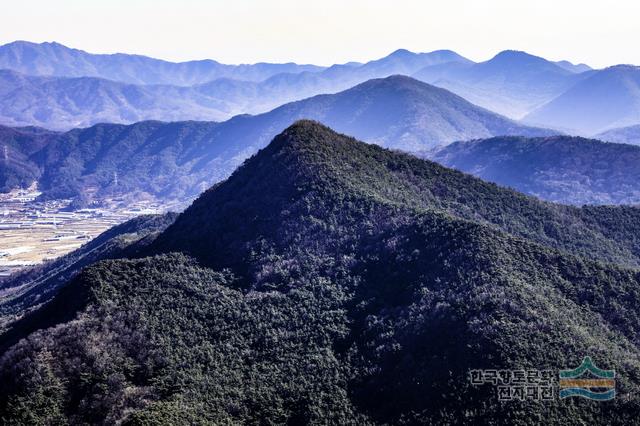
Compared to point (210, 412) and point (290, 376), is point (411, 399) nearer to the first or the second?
point (290, 376)

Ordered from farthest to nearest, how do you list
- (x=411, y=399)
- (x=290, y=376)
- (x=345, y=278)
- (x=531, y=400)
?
(x=345, y=278) → (x=290, y=376) → (x=411, y=399) → (x=531, y=400)

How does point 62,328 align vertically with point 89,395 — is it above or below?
above

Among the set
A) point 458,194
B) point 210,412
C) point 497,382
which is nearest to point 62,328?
point 210,412

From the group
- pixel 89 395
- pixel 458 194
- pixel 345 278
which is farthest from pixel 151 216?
pixel 89 395

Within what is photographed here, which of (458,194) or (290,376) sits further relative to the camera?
(458,194)

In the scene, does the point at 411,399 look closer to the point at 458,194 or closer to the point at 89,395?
the point at 89,395

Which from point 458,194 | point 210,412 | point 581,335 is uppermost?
point 458,194

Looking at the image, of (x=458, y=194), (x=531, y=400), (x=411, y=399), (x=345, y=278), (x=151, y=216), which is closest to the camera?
(x=531, y=400)
